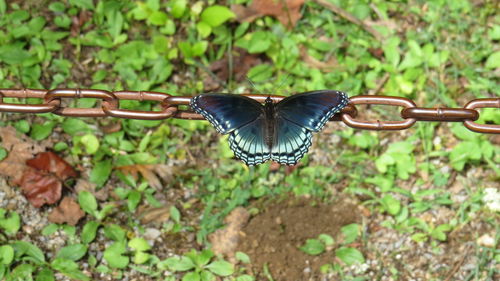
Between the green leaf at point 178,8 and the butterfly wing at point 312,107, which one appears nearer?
the butterfly wing at point 312,107

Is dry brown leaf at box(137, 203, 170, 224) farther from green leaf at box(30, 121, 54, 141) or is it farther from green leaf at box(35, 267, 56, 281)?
green leaf at box(30, 121, 54, 141)

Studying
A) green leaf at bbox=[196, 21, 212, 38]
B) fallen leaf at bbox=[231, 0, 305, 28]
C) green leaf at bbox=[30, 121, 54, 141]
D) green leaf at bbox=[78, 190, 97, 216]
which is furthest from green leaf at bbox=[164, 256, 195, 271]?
fallen leaf at bbox=[231, 0, 305, 28]

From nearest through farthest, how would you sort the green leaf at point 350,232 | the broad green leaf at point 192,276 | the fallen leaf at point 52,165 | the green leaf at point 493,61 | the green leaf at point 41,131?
the broad green leaf at point 192,276, the green leaf at point 350,232, the fallen leaf at point 52,165, the green leaf at point 41,131, the green leaf at point 493,61

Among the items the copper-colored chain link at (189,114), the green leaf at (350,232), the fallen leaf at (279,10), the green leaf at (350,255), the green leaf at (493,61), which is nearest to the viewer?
the copper-colored chain link at (189,114)

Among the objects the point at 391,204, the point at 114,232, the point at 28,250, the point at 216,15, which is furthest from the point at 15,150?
the point at 391,204

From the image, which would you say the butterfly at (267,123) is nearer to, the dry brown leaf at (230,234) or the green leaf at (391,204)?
the dry brown leaf at (230,234)

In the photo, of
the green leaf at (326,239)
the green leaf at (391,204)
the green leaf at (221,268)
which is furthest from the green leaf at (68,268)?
the green leaf at (391,204)

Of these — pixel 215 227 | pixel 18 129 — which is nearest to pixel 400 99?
pixel 215 227
